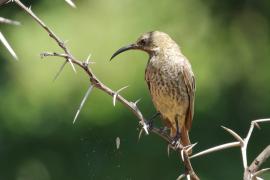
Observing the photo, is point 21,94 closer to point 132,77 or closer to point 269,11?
point 132,77

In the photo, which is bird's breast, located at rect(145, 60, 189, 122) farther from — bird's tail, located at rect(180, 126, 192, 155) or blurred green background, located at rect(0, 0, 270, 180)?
blurred green background, located at rect(0, 0, 270, 180)

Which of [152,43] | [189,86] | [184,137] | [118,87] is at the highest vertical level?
[152,43]

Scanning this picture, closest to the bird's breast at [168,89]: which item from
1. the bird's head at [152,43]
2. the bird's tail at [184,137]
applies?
the bird's tail at [184,137]

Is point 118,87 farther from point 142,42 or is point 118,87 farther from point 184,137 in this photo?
point 184,137

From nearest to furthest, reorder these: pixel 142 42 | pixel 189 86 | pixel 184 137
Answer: pixel 184 137
pixel 189 86
pixel 142 42

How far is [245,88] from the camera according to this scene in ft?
24.3

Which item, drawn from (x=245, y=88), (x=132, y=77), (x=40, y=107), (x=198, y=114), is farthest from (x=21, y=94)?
(x=245, y=88)

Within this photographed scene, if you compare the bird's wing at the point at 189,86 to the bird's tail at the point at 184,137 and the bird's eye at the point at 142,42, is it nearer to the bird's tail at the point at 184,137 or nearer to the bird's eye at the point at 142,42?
the bird's tail at the point at 184,137

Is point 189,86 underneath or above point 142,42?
underneath

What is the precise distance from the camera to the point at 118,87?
6812 mm

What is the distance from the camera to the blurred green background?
619 centimetres

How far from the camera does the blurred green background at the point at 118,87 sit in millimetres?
6188

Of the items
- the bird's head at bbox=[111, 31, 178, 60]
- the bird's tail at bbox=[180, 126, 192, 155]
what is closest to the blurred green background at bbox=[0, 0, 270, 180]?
the bird's head at bbox=[111, 31, 178, 60]

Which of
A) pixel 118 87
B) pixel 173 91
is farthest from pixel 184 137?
pixel 118 87
